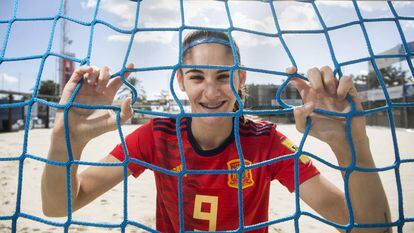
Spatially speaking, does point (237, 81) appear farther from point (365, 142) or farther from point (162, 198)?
point (162, 198)

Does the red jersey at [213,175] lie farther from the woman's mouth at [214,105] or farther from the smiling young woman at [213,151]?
the woman's mouth at [214,105]

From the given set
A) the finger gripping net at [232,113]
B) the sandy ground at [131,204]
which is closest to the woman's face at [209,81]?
the finger gripping net at [232,113]

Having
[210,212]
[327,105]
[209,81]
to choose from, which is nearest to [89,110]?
[209,81]

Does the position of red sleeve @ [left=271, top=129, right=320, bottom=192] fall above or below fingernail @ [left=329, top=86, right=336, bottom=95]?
below

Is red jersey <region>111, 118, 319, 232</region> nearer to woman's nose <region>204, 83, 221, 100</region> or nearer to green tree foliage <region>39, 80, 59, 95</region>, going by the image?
woman's nose <region>204, 83, 221, 100</region>

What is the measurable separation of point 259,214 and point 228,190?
0.25 metres

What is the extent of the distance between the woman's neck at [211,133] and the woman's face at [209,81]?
0.10 meters

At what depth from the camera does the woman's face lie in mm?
1427

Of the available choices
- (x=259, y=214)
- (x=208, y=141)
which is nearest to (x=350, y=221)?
(x=259, y=214)

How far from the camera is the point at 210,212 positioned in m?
1.52

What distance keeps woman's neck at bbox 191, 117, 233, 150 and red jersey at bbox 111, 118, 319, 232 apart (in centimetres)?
4

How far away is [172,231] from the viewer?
1.65 metres

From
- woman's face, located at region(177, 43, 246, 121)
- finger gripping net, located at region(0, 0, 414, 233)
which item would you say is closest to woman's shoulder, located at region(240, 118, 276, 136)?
woman's face, located at region(177, 43, 246, 121)

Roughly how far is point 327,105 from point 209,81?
0.54 metres
